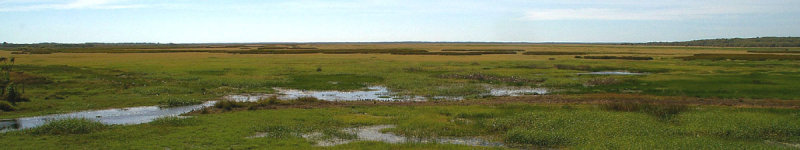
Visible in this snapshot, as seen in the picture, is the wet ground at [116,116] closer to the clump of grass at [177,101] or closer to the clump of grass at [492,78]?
the clump of grass at [177,101]

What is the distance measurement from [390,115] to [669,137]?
9719 millimetres

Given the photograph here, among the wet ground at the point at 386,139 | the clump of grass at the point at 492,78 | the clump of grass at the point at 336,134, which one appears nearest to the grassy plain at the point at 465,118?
the wet ground at the point at 386,139

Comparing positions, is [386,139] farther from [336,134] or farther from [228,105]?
[228,105]

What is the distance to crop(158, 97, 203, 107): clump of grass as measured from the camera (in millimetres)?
24578

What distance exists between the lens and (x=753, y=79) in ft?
119

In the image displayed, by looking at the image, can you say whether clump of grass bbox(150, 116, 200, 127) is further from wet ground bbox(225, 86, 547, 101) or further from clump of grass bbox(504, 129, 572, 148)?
clump of grass bbox(504, 129, 572, 148)

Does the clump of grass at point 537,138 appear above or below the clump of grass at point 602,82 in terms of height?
below

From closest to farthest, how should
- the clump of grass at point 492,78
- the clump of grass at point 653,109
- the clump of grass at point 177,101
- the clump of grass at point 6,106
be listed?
the clump of grass at point 653,109 < the clump of grass at point 6,106 < the clump of grass at point 177,101 < the clump of grass at point 492,78

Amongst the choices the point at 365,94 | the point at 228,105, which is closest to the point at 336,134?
the point at 228,105

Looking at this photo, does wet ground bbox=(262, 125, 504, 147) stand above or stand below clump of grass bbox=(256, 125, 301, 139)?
below

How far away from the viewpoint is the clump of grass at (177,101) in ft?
80.6

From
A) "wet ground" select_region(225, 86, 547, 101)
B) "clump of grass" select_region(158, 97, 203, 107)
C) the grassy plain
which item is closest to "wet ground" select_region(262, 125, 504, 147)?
the grassy plain

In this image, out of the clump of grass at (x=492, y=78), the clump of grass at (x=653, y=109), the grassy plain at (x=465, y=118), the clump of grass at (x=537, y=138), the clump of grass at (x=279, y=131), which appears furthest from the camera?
the clump of grass at (x=492, y=78)

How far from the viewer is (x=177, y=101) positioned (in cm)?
2486
